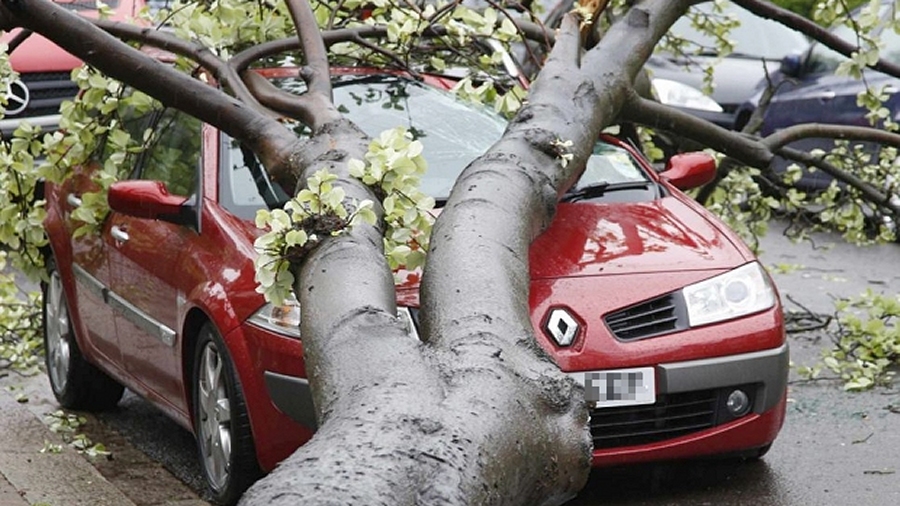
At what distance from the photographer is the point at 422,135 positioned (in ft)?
22.9

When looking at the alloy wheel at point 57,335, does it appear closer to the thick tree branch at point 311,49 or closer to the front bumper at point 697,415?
the thick tree branch at point 311,49

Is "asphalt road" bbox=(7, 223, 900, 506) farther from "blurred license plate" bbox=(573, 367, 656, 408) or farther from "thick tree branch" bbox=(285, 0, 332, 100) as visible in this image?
"thick tree branch" bbox=(285, 0, 332, 100)

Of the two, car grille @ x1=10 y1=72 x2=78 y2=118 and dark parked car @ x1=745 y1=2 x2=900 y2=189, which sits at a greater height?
car grille @ x1=10 y1=72 x2=78 y2=118

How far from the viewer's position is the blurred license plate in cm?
578

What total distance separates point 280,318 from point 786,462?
2137 millimetres

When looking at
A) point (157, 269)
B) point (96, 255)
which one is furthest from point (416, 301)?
point (96, 255)

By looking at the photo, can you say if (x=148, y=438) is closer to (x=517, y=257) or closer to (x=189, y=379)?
(x=189, y=379)

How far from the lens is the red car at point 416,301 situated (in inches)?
230

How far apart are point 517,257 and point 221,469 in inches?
103

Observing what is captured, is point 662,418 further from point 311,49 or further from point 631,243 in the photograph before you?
point 311,49

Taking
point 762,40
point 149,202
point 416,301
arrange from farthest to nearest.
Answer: point 762,40 < point 149,202 < point 416,301

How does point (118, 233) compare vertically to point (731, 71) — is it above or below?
above

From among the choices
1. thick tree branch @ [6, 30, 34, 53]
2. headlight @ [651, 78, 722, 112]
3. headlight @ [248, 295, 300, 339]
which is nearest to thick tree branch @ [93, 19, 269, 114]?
thick tree branch @ [6, 30, 34, 53]

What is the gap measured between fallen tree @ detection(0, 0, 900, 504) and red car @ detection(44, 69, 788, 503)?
450mm
